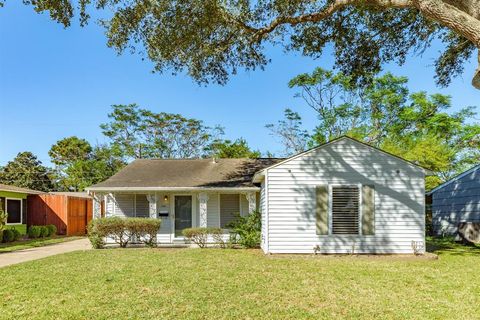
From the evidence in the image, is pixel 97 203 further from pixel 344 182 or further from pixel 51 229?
pixel 344 182

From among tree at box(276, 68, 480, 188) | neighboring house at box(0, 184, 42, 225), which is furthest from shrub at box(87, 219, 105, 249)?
tree at box(276, 68, 480, 188)

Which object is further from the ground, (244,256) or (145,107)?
(145,107)

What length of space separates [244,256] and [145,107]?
25.3 metres

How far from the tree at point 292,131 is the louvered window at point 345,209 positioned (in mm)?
18588

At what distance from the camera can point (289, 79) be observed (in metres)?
28.5

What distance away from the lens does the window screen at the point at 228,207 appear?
16.2 m

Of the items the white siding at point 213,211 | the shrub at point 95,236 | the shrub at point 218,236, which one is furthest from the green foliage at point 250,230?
the shrub at point 95,236

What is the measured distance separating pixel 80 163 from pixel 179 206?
26410 millimetres

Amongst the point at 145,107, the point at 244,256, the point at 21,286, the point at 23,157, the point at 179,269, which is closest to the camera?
the point at 21,286

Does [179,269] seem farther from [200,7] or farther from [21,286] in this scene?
[200,7]

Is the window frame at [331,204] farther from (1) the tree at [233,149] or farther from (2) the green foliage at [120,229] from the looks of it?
(1) the tree at [233,149]

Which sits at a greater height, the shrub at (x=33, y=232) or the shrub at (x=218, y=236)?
the shrub at (x=218, y=236)

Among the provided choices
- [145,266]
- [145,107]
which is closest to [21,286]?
[145,266]

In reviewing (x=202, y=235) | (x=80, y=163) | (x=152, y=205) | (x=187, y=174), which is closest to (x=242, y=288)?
(x=202, y=235)
